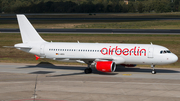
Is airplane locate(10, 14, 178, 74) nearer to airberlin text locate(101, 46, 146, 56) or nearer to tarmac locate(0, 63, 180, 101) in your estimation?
airberlin text locate(101, 46, 146, 56)

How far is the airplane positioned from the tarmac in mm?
1903

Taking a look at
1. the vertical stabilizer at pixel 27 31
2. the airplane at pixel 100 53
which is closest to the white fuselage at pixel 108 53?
the airplane at pixel 100 53

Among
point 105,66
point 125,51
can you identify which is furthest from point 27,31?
point 125,51

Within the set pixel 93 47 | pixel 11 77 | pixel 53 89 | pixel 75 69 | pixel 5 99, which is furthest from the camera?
pixel 75 69

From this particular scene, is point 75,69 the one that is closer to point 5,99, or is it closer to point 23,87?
point 23,87

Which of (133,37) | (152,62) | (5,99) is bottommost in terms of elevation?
(5,99)

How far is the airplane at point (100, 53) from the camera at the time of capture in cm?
3744

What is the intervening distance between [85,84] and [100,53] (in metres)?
7.88

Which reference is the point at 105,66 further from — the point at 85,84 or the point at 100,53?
the point at 85,84

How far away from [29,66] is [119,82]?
63.2 feet

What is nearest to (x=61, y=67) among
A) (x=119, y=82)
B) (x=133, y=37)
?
(x=119, y=82)

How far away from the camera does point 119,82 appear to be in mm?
33812

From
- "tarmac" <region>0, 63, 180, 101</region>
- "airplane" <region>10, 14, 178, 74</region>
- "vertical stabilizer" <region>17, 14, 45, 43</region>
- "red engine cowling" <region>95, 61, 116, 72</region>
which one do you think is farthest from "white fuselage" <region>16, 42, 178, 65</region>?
"tarmac" <region>0, 63, 180, 101</region>

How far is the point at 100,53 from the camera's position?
39312 mm
